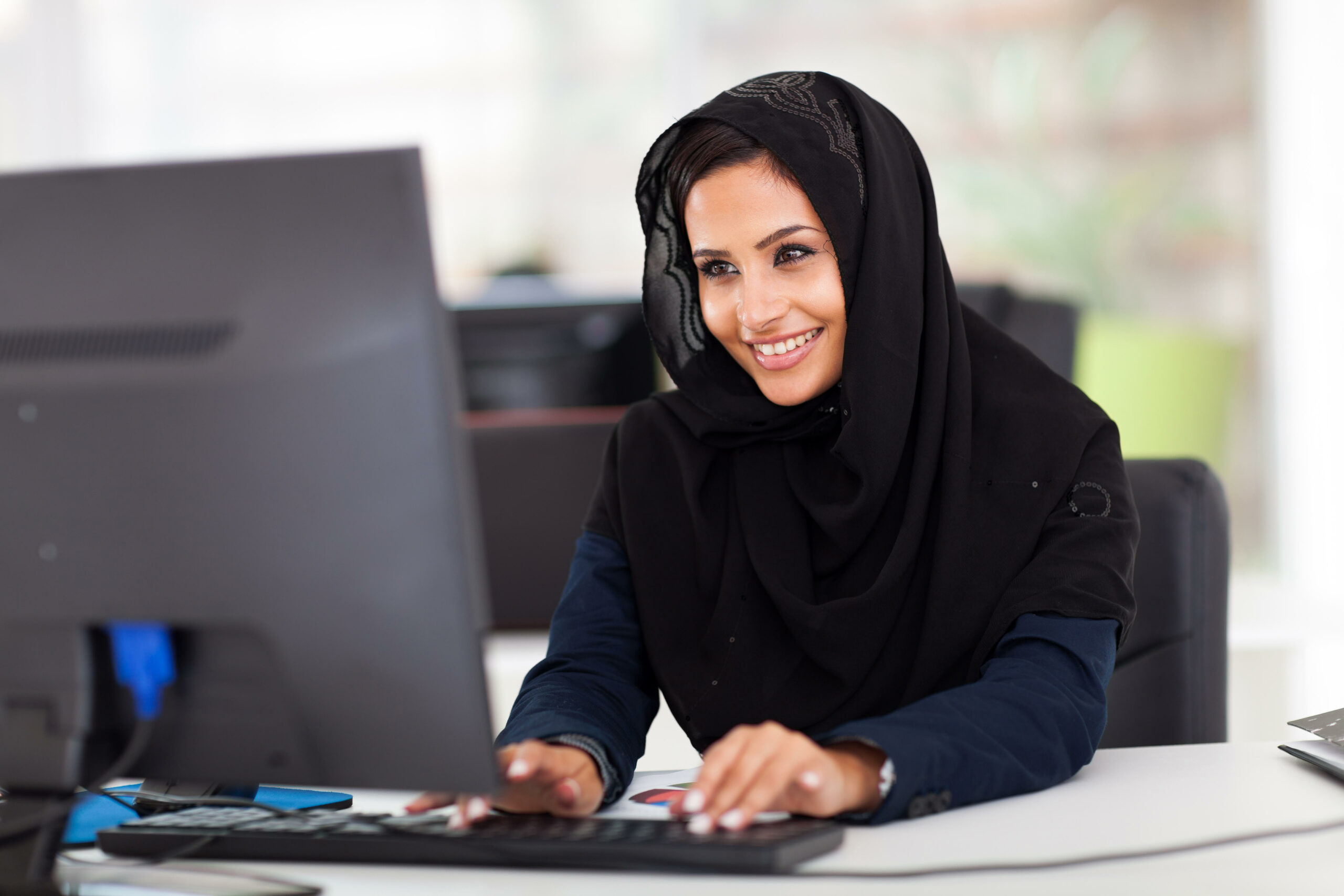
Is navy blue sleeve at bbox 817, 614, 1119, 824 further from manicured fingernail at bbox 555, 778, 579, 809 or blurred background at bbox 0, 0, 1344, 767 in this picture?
blurred background at bbox 0, 0, 1344, 767

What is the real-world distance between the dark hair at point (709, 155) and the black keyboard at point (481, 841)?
71cm

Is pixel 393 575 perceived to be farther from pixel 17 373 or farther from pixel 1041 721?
pixel 1041 721

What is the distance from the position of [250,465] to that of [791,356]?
76cm

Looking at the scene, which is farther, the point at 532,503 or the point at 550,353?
the point at 550,353

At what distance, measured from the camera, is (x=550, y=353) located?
3.93m

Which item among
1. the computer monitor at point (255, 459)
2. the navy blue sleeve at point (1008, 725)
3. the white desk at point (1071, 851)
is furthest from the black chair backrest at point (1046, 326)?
the computer monitor at point (255, 459)

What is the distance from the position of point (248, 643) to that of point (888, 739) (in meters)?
0.42

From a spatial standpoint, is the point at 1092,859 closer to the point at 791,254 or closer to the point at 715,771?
the point at 715,771

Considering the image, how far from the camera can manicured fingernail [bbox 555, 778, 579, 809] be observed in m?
0.95

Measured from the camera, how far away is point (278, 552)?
69 centimetres

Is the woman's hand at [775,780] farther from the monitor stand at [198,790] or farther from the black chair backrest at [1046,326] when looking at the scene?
the black chair backrest at [1046,326]

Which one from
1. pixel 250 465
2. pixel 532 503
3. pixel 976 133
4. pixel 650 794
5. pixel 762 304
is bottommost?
pixel 650 794

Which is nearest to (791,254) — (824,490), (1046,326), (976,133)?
(824,490)

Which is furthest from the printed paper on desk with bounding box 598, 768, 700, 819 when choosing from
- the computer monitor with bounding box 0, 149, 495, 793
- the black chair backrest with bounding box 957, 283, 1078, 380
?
the black chair backrest with bounding box 957, 283, 1078, 380
